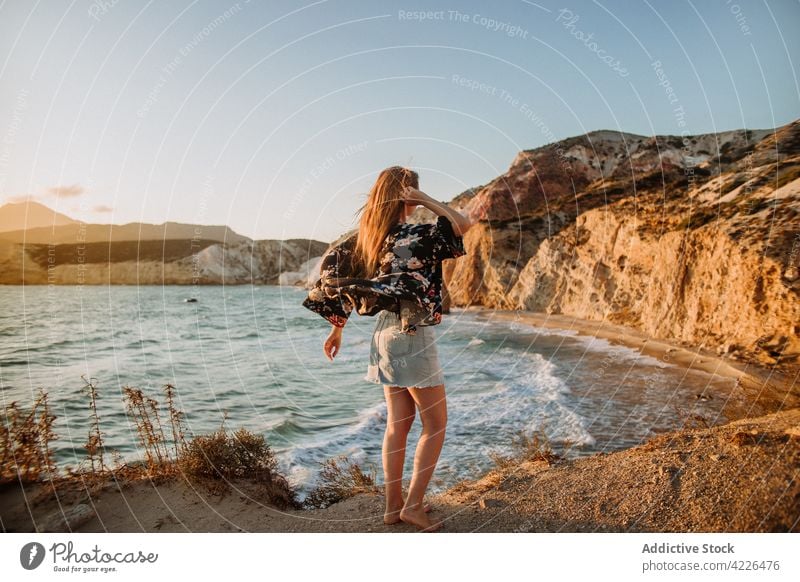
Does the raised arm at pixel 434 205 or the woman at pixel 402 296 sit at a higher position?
the raised arm at pixel 434 205

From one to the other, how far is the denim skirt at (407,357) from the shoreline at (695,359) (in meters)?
3.85

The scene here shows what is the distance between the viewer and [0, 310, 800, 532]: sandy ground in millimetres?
2725

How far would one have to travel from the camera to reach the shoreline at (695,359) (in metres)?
5.63

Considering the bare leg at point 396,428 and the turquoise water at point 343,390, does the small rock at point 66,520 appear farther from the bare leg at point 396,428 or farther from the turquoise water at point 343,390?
the bare leg at point 396,428

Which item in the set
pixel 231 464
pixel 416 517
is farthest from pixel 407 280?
pixel 231 464

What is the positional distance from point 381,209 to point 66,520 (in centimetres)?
273

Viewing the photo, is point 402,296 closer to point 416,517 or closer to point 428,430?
point 428,430

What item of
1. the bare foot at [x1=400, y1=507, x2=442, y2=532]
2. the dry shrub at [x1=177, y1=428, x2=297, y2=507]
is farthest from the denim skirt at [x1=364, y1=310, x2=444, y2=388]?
the dry shrub at [x1=177, y1=428, x2=297, y2=507]

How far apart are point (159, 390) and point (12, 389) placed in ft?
7.54

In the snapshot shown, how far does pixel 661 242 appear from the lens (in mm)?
12742

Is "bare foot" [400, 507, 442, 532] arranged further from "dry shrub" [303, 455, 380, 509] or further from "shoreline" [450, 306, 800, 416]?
"shoreline" [450, 306, 800, 416]

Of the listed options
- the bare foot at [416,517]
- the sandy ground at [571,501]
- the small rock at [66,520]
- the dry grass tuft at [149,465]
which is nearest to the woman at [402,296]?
the bare foot at [416,517]

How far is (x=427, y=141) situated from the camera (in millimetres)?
4340
